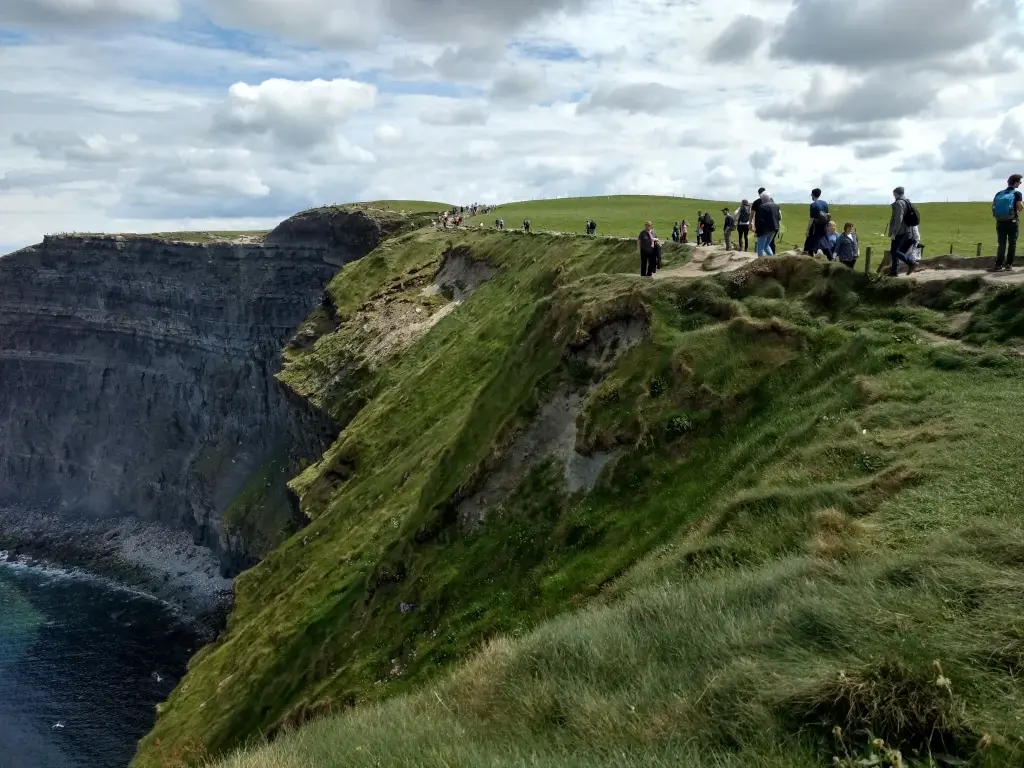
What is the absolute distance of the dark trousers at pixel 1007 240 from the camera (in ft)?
71.8

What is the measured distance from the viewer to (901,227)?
24.3 metres

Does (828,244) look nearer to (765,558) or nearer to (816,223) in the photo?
(816,223)

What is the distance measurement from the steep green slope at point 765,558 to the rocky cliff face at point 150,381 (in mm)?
102474

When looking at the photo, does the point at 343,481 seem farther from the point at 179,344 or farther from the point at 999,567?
the point at 179,344

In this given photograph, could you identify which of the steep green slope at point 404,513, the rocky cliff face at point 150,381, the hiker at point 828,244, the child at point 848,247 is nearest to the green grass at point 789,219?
the hiker at point 828,244

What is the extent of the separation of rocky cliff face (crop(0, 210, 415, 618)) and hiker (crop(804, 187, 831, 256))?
98.6 meters

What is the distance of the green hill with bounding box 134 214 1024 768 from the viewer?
332 inches

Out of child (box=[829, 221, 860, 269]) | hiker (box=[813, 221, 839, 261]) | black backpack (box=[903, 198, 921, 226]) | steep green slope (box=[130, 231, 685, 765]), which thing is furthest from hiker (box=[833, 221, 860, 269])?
steep green slope (box=[130, 231, 685, 765])

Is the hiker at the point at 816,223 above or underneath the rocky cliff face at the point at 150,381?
above

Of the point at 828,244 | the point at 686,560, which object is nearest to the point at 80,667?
the point at 828,244

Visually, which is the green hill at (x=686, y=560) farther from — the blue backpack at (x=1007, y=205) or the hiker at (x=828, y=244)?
the hiker at (x=828, y=244)

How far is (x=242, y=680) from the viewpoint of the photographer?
37219mm

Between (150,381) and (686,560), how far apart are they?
15911 cm

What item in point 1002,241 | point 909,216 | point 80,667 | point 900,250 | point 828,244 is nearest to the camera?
point 1002,241
